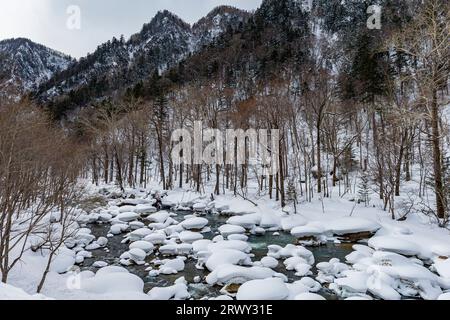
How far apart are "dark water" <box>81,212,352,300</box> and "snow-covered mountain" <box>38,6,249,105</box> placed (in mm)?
61253

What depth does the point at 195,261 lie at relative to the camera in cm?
1122

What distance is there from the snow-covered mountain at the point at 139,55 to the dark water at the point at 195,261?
201 feet

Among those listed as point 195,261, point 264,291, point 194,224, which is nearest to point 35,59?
point 194,224

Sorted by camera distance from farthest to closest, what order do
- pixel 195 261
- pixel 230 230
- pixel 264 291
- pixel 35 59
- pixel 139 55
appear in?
pixel 35 59, pixel 139 55, pixel 230 230, pixel 195 261, pixel 264 291

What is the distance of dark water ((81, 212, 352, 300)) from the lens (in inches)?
347

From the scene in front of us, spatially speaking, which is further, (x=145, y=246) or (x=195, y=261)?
(x=145, y=246)

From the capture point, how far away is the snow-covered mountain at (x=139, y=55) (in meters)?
78.6

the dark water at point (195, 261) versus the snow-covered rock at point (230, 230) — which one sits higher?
the snow-covered rock at point (230, 230)

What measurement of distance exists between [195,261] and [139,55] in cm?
9602
